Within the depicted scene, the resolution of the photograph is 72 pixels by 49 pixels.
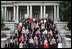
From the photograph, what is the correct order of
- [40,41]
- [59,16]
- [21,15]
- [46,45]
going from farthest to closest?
[21,15] < [59,16] < [40,41] < [46,45]

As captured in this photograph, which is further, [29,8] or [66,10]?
[29,8]

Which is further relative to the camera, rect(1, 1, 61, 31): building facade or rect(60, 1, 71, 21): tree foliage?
rect(1, 1, 61, 31): building facade

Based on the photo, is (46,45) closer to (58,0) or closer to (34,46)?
(34,46)

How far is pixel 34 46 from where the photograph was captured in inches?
445

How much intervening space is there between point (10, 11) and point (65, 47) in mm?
33004

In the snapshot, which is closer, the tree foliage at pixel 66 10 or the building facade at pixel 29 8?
the tree foliage at pixel 66 10

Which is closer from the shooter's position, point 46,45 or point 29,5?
point 46,45

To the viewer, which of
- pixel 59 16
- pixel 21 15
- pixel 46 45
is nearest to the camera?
pixel 46 45

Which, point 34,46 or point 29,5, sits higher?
point 29,5

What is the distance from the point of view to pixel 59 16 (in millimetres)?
34438

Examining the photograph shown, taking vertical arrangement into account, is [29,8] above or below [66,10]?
above

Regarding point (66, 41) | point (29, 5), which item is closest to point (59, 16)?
point (29, 5)

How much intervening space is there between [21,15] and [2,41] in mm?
27299

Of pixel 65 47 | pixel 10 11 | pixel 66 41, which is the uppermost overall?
pixel 10 11
